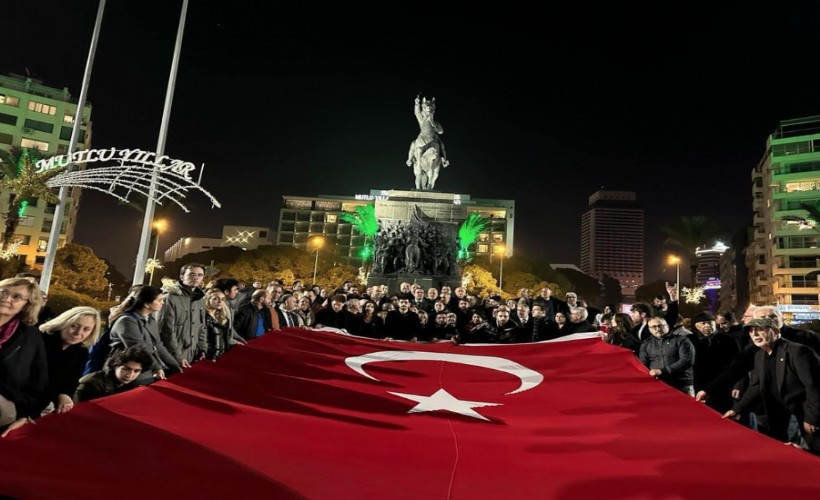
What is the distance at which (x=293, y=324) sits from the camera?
34.8 ft

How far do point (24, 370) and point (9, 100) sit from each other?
9061 cm

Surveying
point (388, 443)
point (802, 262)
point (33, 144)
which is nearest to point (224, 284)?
point (388, 443)

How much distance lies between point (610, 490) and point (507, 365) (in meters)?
4.42

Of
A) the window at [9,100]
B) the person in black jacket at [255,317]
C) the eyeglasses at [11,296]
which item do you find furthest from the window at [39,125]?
the eyeglasses at [11,296]

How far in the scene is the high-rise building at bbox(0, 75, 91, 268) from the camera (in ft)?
236

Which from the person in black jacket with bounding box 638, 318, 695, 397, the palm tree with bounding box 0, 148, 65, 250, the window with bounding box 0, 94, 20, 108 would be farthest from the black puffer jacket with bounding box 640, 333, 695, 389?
the window with bounding box 0, 94, 20, 108

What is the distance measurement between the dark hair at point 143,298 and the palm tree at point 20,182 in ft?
50.9

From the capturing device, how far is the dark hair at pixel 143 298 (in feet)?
18.8

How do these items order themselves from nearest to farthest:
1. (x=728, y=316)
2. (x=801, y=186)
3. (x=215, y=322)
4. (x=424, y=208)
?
1. (x=215, y=322)
2. (x=728, y=316)
3. (x=424, y=208)
4. (x=801, y=186)

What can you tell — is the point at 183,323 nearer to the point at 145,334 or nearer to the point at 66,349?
the point at 145,334

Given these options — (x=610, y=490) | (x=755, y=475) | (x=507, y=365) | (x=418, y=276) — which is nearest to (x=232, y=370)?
(x=507, y=365)

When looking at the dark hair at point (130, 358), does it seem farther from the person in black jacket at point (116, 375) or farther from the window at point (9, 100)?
the window at point (9, 100)

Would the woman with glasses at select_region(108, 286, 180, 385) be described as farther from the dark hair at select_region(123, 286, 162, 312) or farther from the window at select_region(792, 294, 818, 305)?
the window at select_region(792, 294, 818, 305)

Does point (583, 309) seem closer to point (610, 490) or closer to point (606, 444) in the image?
point (606, 444)
